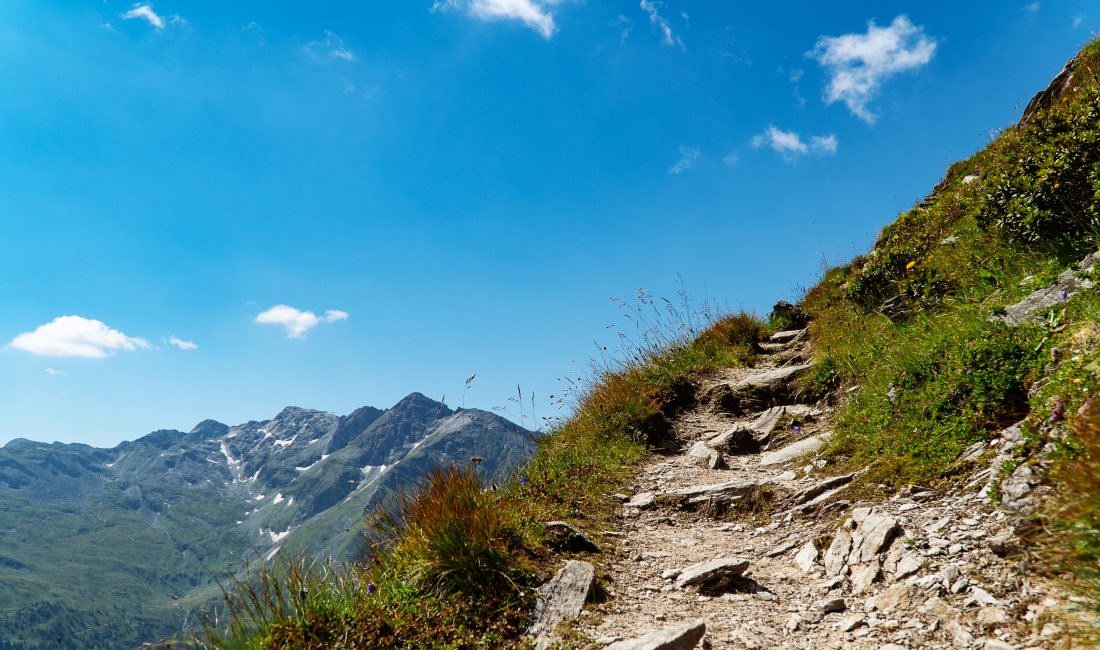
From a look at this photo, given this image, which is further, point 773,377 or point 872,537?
point 773,377

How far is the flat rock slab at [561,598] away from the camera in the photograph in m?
4.86

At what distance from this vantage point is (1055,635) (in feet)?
11.1

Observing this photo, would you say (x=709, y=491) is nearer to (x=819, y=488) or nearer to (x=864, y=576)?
(x=819, y=488)

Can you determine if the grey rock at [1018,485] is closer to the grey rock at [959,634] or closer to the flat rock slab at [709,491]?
the grey rock at [959,634]

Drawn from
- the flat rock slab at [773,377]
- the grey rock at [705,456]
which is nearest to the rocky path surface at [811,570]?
the grey rock at [705,456]

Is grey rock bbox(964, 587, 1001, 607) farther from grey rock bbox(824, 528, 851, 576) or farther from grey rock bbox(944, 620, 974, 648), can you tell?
grey rock bbox(824, 528, 851, 576)

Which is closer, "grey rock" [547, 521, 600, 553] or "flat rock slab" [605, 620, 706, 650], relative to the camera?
"flat rock slab" [605, 620, 706, 650]

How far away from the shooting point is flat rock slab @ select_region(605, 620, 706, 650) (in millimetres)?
4137

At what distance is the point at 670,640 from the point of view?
4.15 meters

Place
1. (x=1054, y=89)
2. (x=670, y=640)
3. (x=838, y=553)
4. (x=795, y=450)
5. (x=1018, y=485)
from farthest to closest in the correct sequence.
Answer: (x=1054, y=89) → (x=795, y=450) → (x=838, y=553) → (x=1018, y=485) → (x=670, y=640)

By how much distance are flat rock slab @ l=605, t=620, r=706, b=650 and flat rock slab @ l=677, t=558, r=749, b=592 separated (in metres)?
1.03

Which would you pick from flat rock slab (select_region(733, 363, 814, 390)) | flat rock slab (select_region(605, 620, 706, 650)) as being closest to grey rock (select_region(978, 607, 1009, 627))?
flat rock slab (select_region(605, 620, 706, 650))

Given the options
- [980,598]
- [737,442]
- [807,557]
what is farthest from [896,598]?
[737,442]

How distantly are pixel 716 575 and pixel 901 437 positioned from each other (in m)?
2.55
